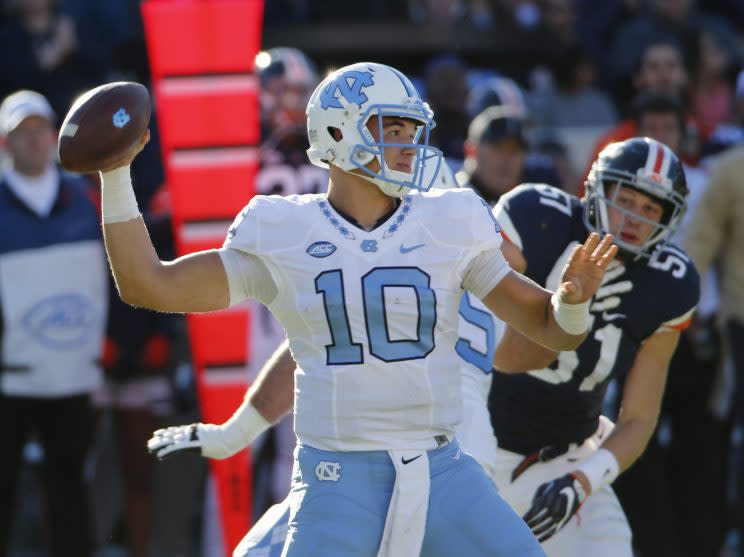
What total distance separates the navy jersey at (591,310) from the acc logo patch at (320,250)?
107 centimetres

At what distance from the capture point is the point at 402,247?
322 cm

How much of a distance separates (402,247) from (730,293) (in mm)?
3233

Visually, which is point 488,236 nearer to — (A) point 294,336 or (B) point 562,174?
(A) point 294,336

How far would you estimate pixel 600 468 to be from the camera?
3955 millimetres

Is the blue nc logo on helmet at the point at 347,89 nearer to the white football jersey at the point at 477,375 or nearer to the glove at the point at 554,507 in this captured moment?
the white football jersey at the point at 477,375

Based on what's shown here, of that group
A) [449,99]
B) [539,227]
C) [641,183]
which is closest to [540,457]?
[539,227]

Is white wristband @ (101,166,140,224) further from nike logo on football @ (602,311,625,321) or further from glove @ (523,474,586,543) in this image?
nike logo on football @ (602,311,625,321)

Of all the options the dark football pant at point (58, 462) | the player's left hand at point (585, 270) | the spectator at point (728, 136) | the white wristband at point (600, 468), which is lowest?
the dark football pant at point (58, 462)

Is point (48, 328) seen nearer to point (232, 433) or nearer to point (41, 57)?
point (41, 57)

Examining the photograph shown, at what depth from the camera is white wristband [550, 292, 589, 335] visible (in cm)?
319

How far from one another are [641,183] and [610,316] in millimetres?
385

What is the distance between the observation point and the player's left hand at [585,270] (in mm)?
3168

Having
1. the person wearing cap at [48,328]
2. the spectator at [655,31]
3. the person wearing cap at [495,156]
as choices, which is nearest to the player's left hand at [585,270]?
the person wearing cap at [495,156]

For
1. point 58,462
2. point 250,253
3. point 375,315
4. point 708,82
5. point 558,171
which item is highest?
point 250,253
